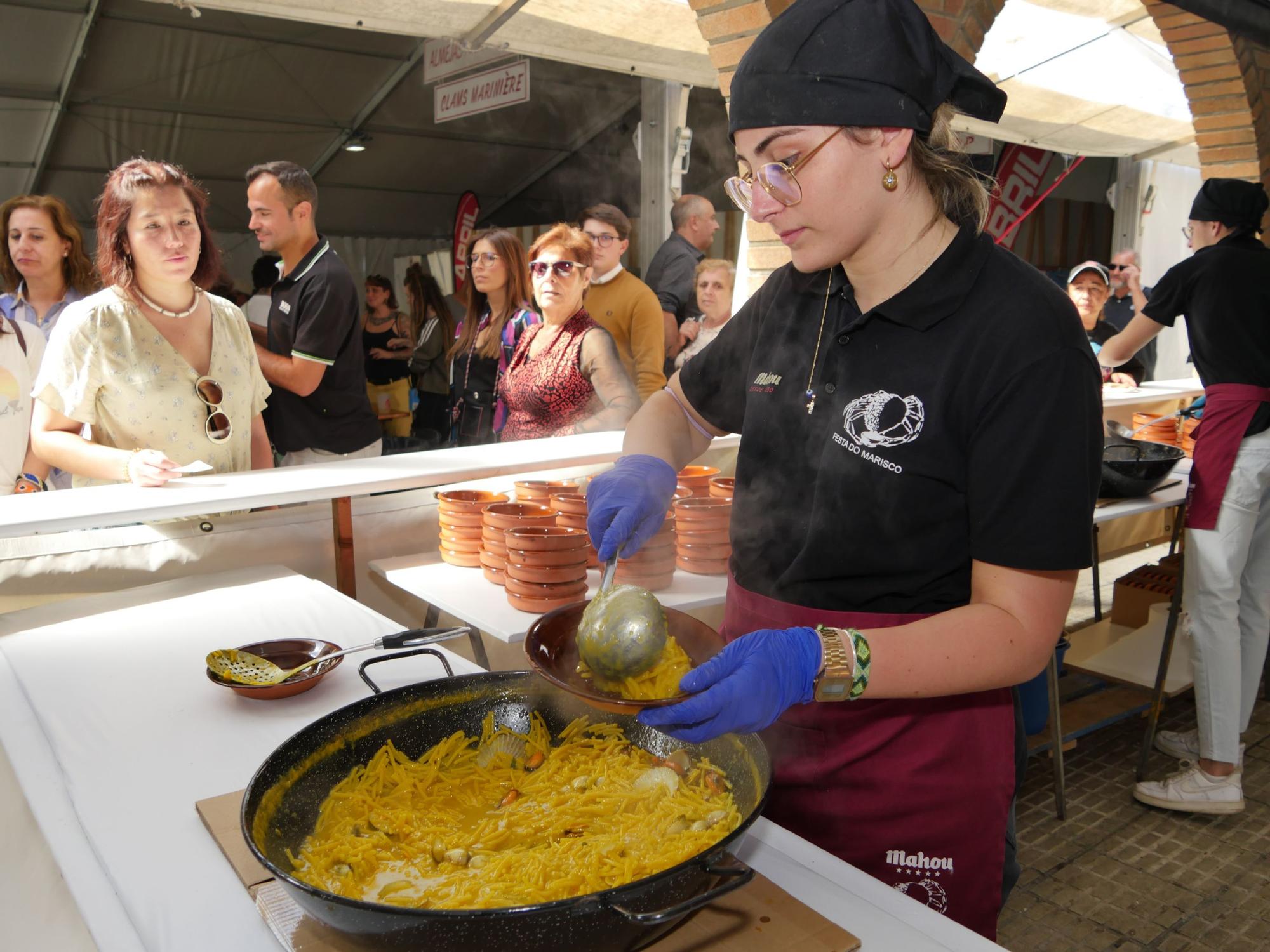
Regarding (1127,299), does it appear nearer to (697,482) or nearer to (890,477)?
(697,482)

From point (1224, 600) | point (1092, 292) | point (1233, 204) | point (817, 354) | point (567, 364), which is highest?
point (1233, 204)

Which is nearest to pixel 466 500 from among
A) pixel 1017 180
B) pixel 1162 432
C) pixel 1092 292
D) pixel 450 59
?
pixel 1162 432

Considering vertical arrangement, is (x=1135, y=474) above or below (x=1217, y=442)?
below

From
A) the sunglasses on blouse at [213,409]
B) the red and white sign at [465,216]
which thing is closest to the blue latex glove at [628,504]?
the sunglasses on blouse at [213,409]

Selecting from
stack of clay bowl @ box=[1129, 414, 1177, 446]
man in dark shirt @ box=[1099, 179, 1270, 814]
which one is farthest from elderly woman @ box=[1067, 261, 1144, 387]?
man in dark shirt @ box=[1099, 179, 1270, 814]

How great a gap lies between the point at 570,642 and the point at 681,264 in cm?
409

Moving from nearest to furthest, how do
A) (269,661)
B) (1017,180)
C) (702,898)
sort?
(702,898) < (269,661) < (1017,180)

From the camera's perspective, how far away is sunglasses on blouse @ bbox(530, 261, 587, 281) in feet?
12.0

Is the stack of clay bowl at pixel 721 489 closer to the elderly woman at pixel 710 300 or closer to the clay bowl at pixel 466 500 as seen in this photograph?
the clay bowl at pixel 466 500

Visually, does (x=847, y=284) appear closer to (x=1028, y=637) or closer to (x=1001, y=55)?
(x=1028, y=637)

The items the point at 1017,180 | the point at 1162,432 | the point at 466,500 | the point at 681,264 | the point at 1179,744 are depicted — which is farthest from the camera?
the point at 1017,180

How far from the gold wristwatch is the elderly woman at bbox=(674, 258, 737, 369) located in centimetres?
379

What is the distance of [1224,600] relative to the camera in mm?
3416

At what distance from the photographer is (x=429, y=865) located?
111 centimetres
